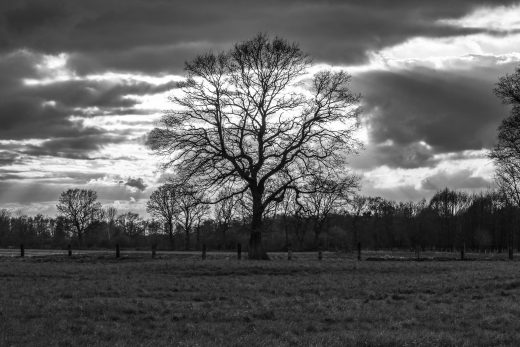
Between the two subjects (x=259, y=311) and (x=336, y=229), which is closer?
(x=259, y=311)

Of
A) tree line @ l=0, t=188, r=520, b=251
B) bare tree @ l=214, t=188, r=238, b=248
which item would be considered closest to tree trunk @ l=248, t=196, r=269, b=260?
bare tree @ l=214, t=188, r=238, b=248

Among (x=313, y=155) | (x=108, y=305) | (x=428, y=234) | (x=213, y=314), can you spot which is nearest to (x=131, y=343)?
(x=213, y=314)

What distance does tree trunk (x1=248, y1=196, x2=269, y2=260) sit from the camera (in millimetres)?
42969

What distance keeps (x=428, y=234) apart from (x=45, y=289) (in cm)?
10787

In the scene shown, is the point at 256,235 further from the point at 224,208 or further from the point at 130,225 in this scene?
the point at 130,225

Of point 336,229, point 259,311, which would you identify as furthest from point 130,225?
point 259,311

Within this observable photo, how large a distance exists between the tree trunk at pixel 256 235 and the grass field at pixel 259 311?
1675 centimetres

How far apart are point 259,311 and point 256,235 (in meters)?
27.8

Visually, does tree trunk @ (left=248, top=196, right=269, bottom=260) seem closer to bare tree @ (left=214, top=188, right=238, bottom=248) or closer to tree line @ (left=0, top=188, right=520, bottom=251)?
bare tree @ (left=214, top=188, right=238, bottom=248)

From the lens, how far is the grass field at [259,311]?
12.2 meters

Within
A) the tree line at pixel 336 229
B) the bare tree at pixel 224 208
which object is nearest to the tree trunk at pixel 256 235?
the bare tree at pixel 224 208

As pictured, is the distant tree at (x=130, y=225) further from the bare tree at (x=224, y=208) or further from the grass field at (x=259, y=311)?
the grass field at (x=259, y=311)

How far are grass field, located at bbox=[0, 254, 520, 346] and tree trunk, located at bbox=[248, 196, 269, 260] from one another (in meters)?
16.8

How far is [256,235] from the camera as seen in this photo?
43344 mm
